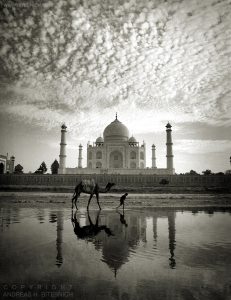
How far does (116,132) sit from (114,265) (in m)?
43.3

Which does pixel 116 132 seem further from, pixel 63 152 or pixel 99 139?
pixel 63 152

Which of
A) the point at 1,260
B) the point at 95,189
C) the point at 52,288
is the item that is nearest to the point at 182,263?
the point at 52,288

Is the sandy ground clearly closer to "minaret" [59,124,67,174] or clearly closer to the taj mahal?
"minaret" [59,124,67,174]

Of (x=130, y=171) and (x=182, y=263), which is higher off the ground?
(x=130, y=171)

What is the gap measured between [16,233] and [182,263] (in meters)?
2.95

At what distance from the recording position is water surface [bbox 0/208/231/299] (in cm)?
204

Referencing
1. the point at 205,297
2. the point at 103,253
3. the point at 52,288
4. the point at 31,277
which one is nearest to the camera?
the point at 205,297

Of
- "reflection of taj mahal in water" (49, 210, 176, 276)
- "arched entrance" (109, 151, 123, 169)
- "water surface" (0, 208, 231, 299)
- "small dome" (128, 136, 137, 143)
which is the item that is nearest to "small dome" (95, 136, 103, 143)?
"arched entrance" (109, 151, 123, 169)

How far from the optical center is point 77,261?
2.79 m

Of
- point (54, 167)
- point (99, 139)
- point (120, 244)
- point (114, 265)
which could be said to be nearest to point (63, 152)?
point (54, 167)

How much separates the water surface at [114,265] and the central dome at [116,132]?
41.2 m

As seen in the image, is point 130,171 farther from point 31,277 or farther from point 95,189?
point 31,277

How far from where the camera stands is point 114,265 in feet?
8.76

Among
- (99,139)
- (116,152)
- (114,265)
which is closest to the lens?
(114,265)
